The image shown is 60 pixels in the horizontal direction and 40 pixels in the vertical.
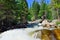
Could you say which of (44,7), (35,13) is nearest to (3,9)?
(44,7)

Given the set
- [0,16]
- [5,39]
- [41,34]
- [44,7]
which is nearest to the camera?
[41,34]

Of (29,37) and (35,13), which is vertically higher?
(29,37)

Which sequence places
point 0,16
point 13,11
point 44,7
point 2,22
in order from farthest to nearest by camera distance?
1. point 44,7
2. point 13,11
3. point 2,22
4. point 0,16

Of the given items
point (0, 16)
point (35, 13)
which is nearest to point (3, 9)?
point (0, 16)

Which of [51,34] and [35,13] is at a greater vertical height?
[51,34]

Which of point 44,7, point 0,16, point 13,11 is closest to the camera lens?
point 0,16

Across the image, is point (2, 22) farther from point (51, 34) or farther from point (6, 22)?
point (51, 34)

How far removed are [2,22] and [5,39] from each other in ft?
35.6

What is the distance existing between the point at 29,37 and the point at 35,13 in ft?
201

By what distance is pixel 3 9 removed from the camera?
83.9ft

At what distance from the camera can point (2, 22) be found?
88.3 ft

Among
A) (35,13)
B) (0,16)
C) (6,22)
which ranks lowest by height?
(35,13)

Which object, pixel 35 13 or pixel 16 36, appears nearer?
pixel 16 36

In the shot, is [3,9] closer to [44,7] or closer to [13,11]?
[13,11]
